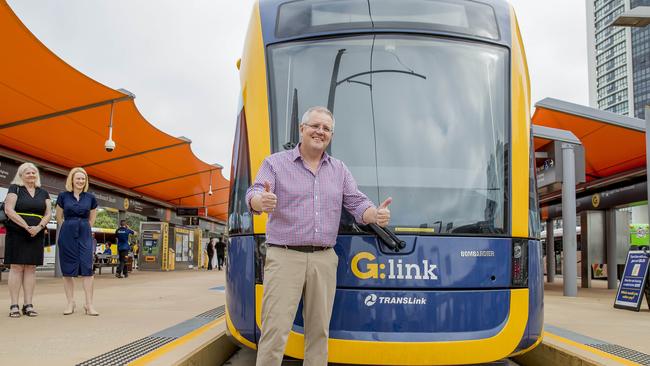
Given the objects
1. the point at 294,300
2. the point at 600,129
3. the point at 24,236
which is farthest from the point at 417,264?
the point at 600,129

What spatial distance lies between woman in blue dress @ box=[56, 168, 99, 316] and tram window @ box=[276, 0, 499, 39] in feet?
12.5

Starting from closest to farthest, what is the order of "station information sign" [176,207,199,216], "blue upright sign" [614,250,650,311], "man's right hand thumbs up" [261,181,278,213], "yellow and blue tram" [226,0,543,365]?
"man's right hand thumbs up" [261,181,278,213] < "yellow and blue tram" [226,0,543,365] < "blue upright sign" [614,250,650,311] < "station information sign" [176,207,199,216]

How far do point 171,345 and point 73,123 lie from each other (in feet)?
32.0

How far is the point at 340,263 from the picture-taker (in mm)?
3670

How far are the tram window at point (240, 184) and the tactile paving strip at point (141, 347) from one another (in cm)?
112

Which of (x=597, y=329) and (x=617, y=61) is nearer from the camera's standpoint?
(x=597, y=329)

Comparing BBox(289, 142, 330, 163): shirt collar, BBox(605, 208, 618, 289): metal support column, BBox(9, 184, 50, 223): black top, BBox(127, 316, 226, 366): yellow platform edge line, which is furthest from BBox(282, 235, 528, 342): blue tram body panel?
BBox(605, 208, 618, 289): metal support column

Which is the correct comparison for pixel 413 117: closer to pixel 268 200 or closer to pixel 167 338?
pixel 268 200

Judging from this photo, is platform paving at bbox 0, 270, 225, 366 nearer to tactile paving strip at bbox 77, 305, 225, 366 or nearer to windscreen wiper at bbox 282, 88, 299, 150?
tactile paving strip at bbox 77, 305, 225, 366

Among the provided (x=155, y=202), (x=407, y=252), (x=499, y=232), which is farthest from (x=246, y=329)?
(x=155, y=202)

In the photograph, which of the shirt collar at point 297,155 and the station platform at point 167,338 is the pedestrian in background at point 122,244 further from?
the shirt collar at point 297,155

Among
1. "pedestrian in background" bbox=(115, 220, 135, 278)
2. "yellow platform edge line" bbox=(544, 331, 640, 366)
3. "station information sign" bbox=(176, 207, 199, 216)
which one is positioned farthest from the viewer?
"station information sign" bbox=(176, 207, 199, 216)

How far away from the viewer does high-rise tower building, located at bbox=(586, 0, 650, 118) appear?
113m

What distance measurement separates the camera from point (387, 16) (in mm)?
4219
